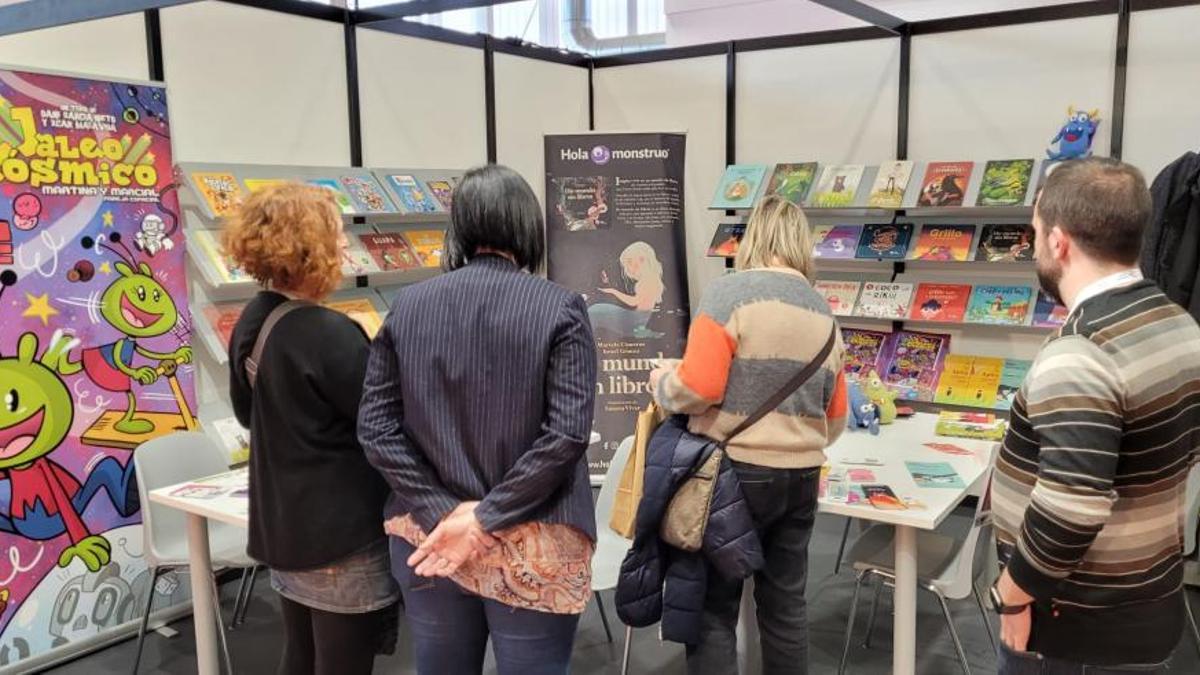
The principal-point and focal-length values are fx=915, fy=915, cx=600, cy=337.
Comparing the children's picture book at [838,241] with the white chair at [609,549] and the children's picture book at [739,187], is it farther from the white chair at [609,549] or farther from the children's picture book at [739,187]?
the white chair at [609,549]

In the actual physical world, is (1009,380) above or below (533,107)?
below

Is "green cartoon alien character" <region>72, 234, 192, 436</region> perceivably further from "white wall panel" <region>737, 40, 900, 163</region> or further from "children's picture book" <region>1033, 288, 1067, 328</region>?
"children's picture book" <region>1033, 288, 1067, 328</region>

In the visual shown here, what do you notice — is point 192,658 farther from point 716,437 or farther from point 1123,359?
point 1123,359

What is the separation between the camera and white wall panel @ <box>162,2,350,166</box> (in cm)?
367

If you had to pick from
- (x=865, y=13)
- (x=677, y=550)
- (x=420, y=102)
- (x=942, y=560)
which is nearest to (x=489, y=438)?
(x=677, y=550)

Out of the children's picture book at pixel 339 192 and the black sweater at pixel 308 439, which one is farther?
the children's picture book at pixel 339 192

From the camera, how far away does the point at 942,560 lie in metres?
2.88

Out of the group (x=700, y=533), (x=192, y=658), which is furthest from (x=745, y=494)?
(x=192, y=658)

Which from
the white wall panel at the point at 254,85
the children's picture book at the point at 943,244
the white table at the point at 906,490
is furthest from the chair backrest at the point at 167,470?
the children's picture book at the point at 943,244

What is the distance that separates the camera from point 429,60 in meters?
4.80

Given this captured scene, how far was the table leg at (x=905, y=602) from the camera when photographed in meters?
2.47

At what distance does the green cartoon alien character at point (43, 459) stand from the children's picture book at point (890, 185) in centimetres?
350

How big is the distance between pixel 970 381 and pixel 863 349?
566 mm

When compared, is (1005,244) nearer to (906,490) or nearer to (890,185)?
(890,185)
